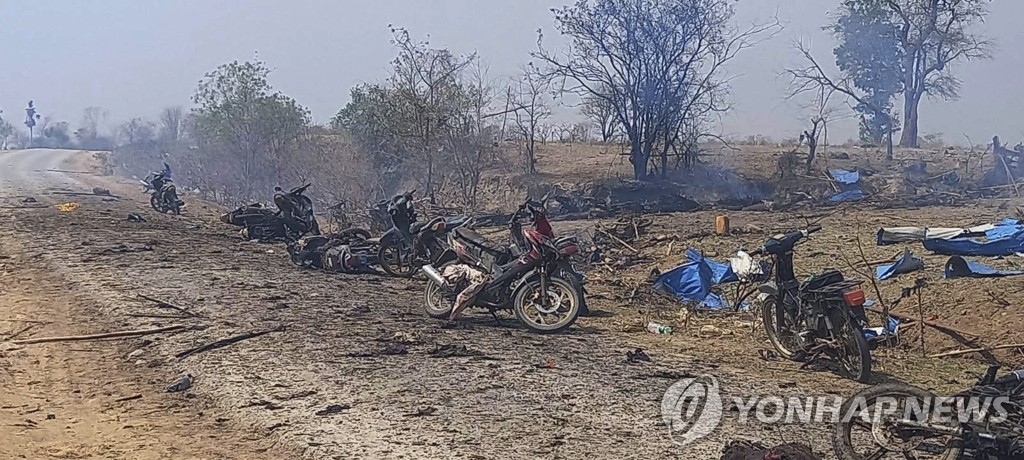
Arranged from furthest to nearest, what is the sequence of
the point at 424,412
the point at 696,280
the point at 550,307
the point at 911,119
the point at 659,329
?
1. the point at 911,119
2. the point at 696,280
3. the point at 659,329
4. the point at 550,307
5. the point at 424,412

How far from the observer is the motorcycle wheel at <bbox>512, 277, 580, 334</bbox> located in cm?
915

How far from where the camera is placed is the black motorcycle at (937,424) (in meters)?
4.38

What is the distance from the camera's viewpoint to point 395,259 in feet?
44.3

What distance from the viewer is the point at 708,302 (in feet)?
39.1

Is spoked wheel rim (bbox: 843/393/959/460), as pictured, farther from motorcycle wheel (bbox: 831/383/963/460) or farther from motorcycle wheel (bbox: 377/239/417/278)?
motorcycle wheel (bbox: 377/239/417/278)

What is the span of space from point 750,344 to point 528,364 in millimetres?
2715

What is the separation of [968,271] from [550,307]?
5141 millimetres

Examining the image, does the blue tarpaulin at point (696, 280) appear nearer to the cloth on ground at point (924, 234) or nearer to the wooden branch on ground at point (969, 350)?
the cloth on ground at point (924, 234)

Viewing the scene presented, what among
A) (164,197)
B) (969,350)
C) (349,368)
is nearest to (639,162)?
(164,197)

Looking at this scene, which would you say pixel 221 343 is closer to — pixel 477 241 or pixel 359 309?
pixel 359 309

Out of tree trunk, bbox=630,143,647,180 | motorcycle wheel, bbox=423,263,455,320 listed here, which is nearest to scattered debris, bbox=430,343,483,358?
motorcycle wheel, bbox=423,263,455,320

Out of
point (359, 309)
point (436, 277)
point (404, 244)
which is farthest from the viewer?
point (404, 244)

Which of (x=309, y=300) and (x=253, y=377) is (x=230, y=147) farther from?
(x=253, y=377)

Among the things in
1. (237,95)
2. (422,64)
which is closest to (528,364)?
(422,64)
